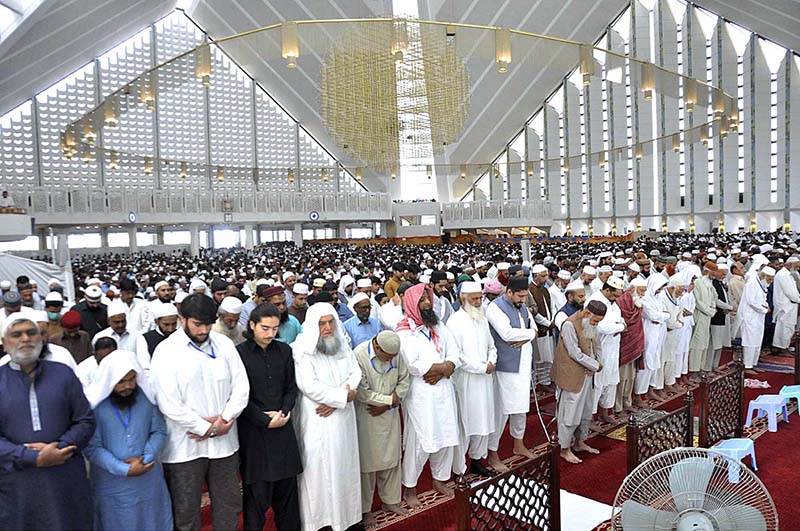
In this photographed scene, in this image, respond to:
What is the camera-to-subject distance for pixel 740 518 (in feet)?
7.28

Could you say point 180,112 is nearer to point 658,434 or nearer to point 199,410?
point 199,410

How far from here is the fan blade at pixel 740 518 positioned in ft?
7.20

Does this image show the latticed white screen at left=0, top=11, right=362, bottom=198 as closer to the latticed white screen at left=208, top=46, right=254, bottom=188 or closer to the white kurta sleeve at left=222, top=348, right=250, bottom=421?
the latticed white screen at left=208, top=46, right=254, bottom=188

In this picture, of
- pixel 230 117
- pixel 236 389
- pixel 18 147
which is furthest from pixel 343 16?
pixel 236 389

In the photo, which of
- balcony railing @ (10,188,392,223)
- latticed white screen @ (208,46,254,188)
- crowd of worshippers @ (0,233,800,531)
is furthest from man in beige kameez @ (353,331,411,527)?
latticed white screen @ (208,46,254,188)

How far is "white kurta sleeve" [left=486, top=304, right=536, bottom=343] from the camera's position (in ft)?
12.5

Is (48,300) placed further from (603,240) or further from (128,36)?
(128,36)

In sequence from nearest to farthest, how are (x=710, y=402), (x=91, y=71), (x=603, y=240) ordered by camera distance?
1. (x=710, y=402)
2. (x=603, y=240)
3. (x=91, y=71)

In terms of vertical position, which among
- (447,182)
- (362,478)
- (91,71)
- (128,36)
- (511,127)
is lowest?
(362,478)

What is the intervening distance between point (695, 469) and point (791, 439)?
268 cm

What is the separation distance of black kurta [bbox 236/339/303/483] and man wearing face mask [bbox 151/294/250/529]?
3.0 inches

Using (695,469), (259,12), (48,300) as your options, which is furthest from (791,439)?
(259,12)

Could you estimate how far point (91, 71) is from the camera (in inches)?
920

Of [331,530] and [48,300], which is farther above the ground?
[48,300]
